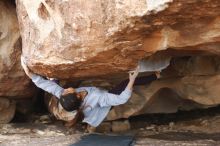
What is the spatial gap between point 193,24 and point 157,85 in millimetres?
1099

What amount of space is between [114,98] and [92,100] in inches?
9.4

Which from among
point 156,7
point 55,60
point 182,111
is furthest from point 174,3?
point 182,111

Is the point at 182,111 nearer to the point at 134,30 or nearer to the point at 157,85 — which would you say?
the point at 157,85

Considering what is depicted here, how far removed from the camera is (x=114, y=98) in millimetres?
3348

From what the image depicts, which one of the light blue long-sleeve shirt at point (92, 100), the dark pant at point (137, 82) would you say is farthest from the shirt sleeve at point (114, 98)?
the dark pant at point (137, 82)

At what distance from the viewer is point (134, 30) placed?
274 cm

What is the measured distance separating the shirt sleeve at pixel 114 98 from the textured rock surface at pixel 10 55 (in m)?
1.02

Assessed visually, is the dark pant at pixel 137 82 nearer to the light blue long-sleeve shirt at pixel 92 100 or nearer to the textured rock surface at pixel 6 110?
the light blue long-sleeve shirt at pixel 92 100

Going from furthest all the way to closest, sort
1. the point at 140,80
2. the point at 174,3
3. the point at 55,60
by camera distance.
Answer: the point at 140,80, the point at 55,60, the point at 174,3

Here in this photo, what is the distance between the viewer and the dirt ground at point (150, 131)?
3.37m

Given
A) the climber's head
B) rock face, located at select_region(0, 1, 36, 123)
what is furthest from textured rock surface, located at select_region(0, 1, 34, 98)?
the climber's head

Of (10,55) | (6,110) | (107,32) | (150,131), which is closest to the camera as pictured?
(107,32)

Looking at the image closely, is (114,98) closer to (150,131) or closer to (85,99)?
(85,99)

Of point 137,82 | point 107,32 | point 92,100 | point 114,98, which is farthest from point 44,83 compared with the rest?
point 107,32
